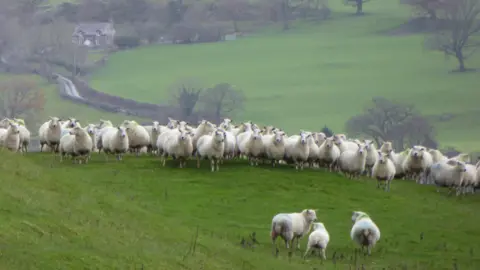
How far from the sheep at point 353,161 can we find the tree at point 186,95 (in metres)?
68.9

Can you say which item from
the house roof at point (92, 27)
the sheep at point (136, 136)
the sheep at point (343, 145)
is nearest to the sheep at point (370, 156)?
the sheep at point (343, 145)

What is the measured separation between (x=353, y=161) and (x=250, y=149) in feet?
10.6

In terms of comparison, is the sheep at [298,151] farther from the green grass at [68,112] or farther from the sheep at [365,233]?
the green grass at [68,112]

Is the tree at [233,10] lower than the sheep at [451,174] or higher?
higher

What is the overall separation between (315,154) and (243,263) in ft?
47.0

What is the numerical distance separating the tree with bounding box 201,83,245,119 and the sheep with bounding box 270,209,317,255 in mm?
77550

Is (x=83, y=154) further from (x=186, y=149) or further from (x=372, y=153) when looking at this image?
(x=372, y=153)

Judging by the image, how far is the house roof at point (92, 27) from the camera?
13850 cm

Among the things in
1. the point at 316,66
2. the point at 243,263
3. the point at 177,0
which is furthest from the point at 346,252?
the point at 177,0

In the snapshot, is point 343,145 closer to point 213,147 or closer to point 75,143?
point 213,147

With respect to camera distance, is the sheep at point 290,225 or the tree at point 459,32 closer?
the sheep at point 290,225

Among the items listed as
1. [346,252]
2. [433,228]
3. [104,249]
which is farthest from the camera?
[433,228]

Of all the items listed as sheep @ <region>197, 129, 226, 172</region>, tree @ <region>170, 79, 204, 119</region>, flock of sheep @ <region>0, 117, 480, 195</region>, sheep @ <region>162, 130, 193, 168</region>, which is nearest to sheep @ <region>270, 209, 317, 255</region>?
sheep @ <region>197, 129, 226, 172</region>

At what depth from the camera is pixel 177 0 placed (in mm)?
146500
